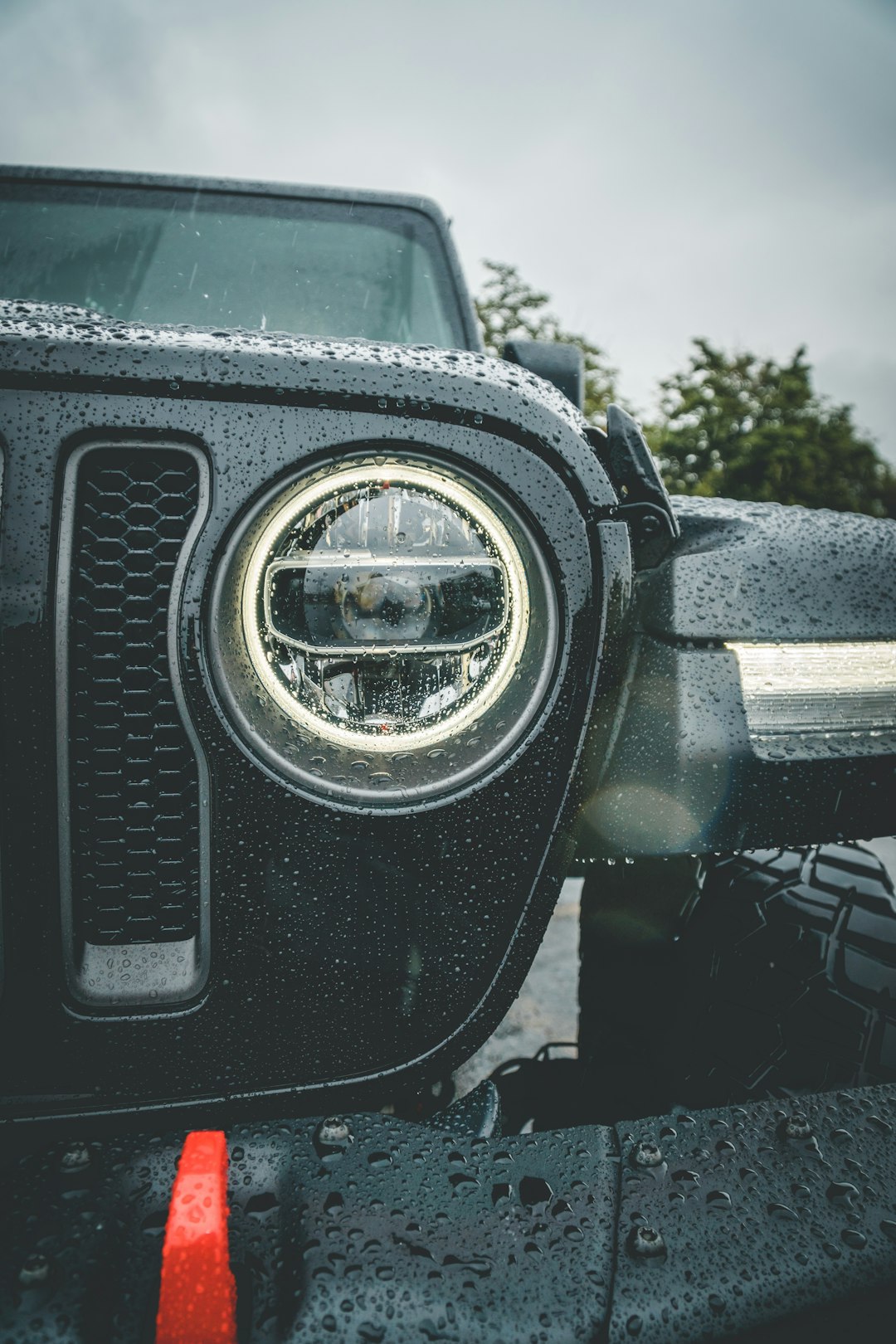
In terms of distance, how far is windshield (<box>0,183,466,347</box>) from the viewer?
Result: 189cm

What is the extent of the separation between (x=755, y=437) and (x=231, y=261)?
1553 centimetres

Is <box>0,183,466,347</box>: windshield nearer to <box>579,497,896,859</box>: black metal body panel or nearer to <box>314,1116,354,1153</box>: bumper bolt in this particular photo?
<box>579,497,896,859</box>: black metal body panel

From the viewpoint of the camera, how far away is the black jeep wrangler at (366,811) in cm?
65

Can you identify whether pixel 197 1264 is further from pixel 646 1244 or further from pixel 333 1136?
pixel 646 1244

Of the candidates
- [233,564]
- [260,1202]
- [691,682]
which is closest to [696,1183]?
[260,1202]

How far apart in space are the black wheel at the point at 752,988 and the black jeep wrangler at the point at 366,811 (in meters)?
→ 0.37

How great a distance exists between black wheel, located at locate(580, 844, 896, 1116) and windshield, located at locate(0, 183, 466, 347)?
61.4 inches

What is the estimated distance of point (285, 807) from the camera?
846 mm

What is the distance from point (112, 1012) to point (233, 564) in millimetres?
529

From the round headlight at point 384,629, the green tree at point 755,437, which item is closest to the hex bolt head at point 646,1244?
the round headlight at point 384,629

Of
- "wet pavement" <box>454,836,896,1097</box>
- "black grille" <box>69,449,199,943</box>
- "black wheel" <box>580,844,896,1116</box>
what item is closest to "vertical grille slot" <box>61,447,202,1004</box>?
"black grille" <box>69,449,199,943</box>

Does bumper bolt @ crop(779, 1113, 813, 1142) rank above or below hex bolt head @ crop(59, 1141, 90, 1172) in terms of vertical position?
below

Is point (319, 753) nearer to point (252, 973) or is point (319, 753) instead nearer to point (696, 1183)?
point (252, 973)

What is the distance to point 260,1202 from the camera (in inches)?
26.7
